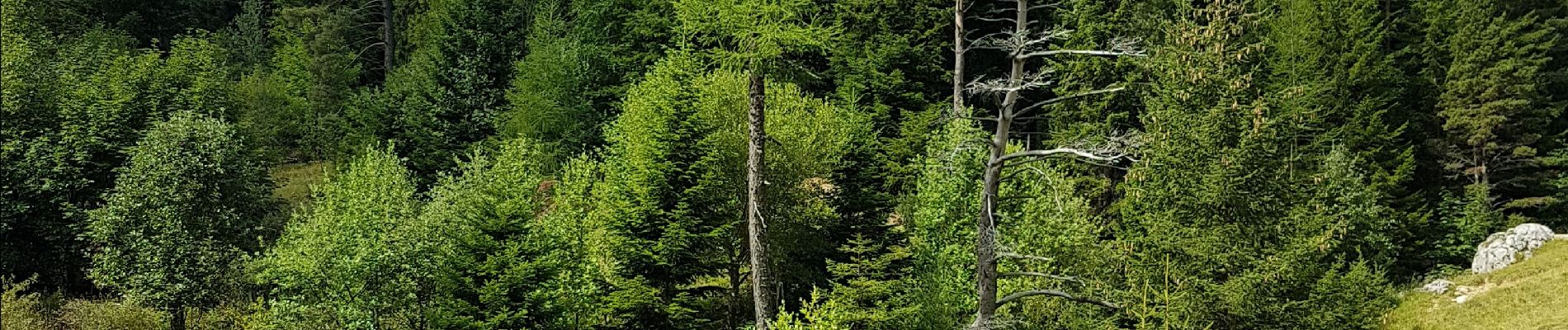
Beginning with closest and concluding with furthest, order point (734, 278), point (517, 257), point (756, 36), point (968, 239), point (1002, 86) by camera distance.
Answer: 1. point (1002, 86)
2. point (756, 36)
3. point (517, 257)
4. point (968, 239)
5. point (734, 278)

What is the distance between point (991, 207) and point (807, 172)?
8.30 meters

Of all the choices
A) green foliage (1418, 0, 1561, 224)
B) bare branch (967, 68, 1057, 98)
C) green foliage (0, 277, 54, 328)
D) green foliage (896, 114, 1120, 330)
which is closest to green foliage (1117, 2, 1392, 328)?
bare branch (967, 68, 1057, 98)

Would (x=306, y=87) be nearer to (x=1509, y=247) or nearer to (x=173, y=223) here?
(x=173, y=223)

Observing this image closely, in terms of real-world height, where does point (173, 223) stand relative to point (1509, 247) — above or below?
above

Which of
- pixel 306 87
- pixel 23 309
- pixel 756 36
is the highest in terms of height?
pixel 756 36

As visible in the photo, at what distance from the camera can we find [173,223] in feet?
80.0

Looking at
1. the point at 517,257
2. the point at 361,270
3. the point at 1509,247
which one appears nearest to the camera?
the point at 517,257

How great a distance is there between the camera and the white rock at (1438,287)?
3541cm

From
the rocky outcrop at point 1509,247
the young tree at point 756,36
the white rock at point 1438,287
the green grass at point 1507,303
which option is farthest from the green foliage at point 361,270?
the rocky outcrop at point 1509,247

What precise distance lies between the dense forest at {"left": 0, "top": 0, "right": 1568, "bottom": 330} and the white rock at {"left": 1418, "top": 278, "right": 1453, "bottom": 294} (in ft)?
3.83

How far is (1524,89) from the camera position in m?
39.2

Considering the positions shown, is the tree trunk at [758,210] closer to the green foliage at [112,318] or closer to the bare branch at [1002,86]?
the bare branch at [1002,86]

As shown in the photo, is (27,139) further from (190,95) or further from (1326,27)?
(1326,27)

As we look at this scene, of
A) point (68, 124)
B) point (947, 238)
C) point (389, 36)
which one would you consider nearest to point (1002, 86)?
point (947, 238)
